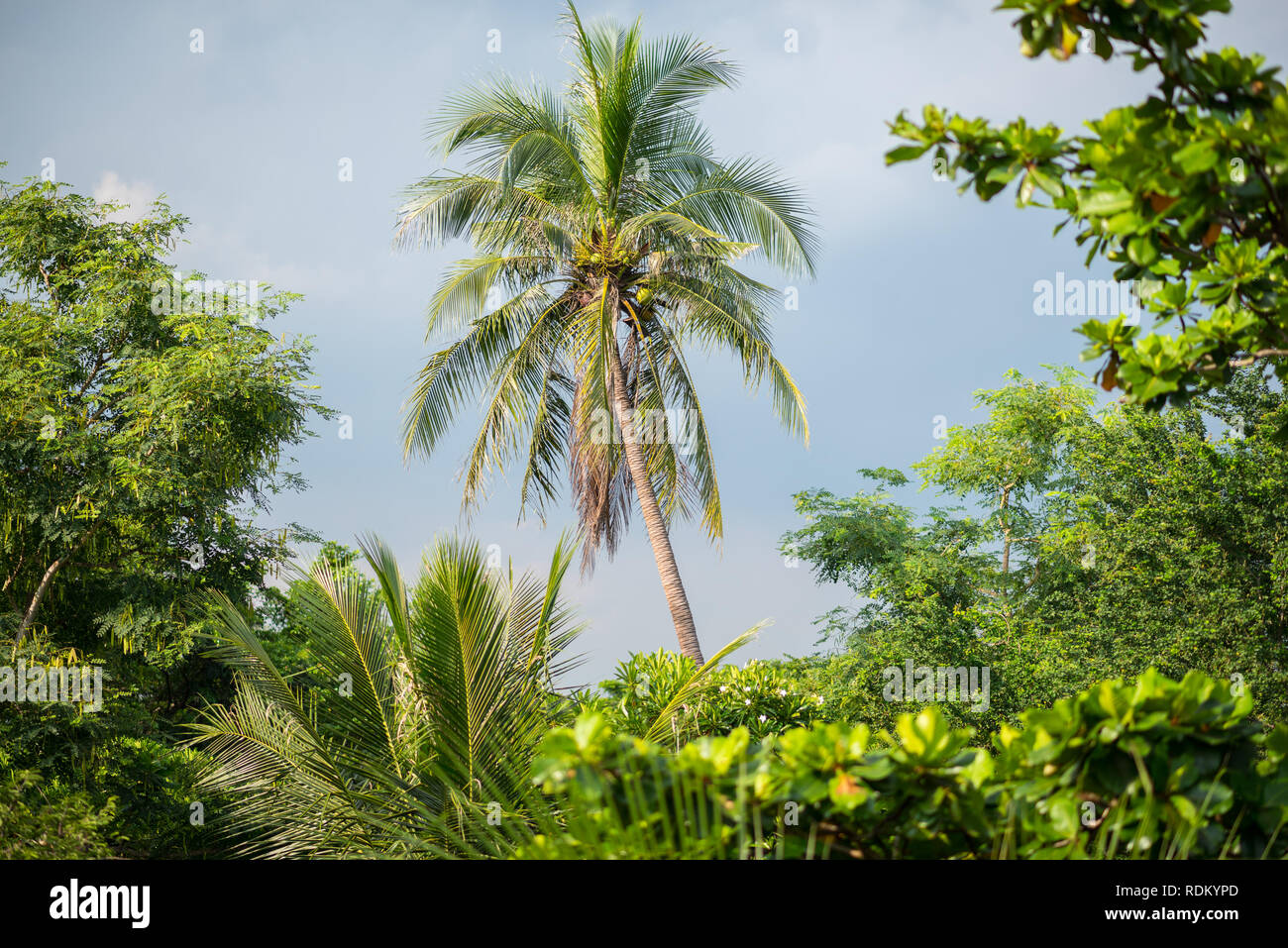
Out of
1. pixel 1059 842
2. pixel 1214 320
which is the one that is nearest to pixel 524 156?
pixel 1214 320

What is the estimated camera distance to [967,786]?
7.33 feet

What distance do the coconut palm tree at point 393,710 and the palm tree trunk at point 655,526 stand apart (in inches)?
235

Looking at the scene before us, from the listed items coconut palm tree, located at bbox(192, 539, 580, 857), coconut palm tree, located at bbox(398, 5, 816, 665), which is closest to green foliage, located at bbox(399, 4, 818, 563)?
Result: coconut palm tree, located at bbox(398, 5, 816, 665)

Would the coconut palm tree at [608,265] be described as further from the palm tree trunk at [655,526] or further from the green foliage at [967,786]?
the green foliage at [967,786]

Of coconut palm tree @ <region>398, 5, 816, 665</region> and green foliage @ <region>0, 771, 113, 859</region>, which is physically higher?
coconut palm tree @ <region>398, 5, 816, 665</region>

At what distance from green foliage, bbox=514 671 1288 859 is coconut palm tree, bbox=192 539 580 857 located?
274cm

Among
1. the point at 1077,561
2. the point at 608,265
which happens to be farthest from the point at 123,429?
the point at 1077,561

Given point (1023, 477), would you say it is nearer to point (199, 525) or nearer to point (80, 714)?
point (199, 525)

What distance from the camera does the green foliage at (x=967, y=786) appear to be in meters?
2.14

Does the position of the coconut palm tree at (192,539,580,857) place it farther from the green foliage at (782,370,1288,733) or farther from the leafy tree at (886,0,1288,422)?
the green foliage at (782,370,1288,733)

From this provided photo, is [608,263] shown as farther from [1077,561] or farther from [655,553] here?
[1077,561]

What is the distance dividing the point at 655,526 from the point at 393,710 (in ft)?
22.7

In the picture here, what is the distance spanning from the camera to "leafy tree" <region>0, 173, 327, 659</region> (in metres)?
12.5

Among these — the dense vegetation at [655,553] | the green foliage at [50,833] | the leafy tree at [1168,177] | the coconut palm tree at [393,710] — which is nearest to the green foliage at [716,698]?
the dense vegetation at [655,553]
